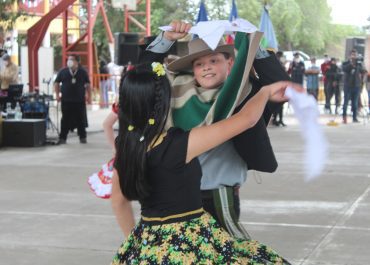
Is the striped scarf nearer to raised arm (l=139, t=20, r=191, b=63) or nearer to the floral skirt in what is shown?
raised arm (l=139, t=20, r=191, b=63)

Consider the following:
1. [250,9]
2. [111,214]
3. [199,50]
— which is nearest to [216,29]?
[199,50]

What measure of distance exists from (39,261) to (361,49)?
23686 millimetres

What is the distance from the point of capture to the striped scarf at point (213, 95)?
3.16 metres

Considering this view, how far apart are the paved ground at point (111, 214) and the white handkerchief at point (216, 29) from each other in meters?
2.15

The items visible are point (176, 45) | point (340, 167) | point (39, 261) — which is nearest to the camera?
point (176, 45)

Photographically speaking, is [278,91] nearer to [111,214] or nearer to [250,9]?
[111,214]

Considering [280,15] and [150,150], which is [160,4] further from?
[150,150]

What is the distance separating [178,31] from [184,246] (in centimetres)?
112

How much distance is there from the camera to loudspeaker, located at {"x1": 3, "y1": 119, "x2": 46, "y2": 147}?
13.5 m

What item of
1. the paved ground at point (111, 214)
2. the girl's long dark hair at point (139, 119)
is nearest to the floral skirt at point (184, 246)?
the girl's long dark hair at point (139, 119)

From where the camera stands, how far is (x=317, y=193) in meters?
8.77

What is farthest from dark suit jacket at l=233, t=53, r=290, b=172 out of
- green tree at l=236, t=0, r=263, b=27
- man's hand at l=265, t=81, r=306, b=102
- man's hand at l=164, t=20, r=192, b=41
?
green tree at l=236, t=0, r=263, b=27

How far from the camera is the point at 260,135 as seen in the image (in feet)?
10.9

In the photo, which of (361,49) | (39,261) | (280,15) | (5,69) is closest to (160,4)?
(280,15)
